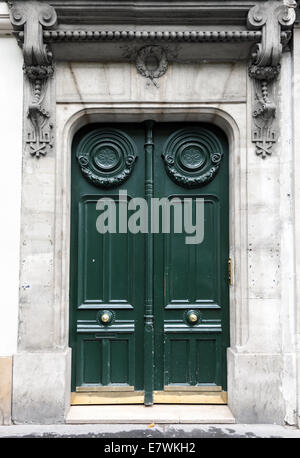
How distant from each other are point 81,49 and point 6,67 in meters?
1.04

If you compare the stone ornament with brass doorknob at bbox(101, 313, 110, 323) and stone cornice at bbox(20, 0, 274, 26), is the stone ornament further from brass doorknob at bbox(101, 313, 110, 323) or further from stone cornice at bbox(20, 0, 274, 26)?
brass doorknob at bbox(101, 313, 110, 323)

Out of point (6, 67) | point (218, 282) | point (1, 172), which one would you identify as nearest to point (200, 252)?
point (218, 282)

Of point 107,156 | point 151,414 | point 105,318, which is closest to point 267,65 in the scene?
point 107,156

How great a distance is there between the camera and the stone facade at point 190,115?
448 cm

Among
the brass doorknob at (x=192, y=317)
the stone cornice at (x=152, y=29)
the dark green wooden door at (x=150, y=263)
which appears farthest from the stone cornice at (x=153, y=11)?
the brass doorknob at (x=192, y=317)

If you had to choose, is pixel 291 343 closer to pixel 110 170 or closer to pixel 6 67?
pixel 110 170

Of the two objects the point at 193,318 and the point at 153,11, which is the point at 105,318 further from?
the point at 153,11

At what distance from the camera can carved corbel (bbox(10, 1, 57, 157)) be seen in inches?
174

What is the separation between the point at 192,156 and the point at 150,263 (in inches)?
64.9

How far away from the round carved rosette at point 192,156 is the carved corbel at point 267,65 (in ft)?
2.05

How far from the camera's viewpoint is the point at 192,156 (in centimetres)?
512

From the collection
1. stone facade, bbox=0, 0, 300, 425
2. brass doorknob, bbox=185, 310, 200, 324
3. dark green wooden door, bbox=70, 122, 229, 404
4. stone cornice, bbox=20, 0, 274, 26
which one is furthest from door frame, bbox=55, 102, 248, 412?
stone cornice, bbox=20, 0, 274, 26

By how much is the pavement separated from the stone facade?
5.1 inches

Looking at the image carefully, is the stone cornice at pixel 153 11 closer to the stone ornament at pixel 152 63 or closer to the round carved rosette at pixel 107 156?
the stone ornament at pixel 152 63
